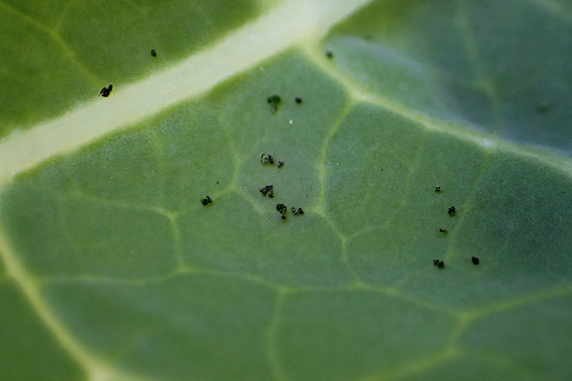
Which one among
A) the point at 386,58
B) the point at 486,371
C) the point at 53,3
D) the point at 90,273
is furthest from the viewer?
the point at 386,58

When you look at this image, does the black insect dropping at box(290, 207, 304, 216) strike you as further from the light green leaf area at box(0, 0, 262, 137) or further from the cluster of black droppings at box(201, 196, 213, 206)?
the light green leaf area at box(0, 0, 262, 137)

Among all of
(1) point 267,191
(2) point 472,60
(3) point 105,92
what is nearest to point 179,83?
(3) point 105,92

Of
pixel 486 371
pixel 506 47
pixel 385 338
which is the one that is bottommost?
pixel 486 371

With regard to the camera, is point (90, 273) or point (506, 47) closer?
point (90, 273)

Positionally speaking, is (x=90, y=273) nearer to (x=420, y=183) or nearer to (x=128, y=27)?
(x=128, y=27)

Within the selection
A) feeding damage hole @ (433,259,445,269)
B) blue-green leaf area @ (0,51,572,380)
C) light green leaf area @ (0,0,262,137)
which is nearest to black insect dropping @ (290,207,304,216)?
blue-green leaf area @ (0,51,572,380)

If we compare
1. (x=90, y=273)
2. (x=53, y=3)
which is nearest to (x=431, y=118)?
(x=90, y=273)

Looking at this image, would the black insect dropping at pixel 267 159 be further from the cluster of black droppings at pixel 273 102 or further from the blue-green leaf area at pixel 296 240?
the cluster of black droppings at pixel 273 102

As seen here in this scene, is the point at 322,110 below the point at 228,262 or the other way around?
the other way around
